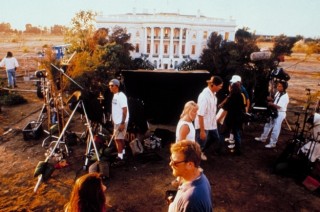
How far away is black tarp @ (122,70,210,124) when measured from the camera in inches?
375

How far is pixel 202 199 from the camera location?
2178 millimetres

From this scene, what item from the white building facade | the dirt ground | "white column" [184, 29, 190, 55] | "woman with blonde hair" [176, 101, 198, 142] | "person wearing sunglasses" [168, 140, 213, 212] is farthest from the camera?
"white column" [184, 29, 190, 55]

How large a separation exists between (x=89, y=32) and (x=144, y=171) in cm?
2149

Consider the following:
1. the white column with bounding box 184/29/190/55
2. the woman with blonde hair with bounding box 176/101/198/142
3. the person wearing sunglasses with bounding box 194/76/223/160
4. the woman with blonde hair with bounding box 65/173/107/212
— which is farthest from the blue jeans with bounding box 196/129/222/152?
the white column with bounding box 184/29/190/55

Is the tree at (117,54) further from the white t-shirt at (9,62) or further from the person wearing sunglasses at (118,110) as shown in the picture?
the person wearing sunglasses at (118,110)

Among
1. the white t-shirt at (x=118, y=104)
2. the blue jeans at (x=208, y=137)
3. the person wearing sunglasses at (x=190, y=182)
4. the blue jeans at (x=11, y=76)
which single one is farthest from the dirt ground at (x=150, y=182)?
the blue jeans at (x=11, y=76)

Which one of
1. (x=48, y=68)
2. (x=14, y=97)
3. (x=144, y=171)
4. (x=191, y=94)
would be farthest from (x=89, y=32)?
(x=144, y=171)

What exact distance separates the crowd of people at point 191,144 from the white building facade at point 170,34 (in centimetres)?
5892

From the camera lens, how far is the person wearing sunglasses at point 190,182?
217 cm

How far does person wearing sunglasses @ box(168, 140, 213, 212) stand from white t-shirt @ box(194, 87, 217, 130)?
3.45 metres

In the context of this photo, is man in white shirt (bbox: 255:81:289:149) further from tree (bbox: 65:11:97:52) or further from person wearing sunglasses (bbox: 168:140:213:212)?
tree (bbox: 65:11:97:52)

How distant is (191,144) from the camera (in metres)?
2.39

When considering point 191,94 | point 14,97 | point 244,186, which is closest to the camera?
point 244,186

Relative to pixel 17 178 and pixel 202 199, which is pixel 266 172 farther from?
pixel 17 178
